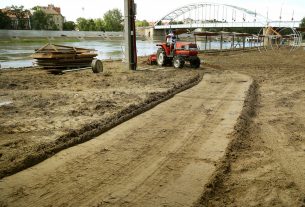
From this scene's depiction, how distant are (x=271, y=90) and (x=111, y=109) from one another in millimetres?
6810

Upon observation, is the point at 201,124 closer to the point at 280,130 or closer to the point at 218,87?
the point at 280,130

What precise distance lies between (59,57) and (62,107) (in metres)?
7.71

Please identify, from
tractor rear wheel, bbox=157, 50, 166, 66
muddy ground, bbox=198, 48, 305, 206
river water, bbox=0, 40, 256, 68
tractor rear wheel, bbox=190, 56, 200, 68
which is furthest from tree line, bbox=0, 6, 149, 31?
muddy ground, bbox=198, 48, 305, 206

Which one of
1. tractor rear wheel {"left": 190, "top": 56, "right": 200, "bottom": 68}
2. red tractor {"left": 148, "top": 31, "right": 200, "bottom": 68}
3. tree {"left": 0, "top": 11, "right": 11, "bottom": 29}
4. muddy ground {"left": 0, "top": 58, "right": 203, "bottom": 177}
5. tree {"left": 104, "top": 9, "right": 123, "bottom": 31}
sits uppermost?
tree {"left": 104, "top": 9, "right": 123, "bottom": 31}

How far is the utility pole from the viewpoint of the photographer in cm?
1809

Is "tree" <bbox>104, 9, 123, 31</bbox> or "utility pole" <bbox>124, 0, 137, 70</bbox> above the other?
"tree" <bbox>104, 9, 123, 31</bbox>

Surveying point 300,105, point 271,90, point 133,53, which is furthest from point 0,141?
point 133,53

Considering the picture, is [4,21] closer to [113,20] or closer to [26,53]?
[26,53]

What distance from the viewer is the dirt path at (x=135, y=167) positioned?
4141 mm

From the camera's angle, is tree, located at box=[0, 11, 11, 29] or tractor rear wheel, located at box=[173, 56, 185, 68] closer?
tractor rear wheel, located at box=[173, 56, 185, 68]

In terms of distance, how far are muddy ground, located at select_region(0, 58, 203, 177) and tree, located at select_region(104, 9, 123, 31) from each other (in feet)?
378

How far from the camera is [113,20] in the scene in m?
145

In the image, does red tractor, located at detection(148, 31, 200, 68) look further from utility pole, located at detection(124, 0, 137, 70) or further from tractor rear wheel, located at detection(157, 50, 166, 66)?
utility pole, located at detection(124, 0, 137, 70)

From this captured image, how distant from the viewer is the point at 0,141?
614cm
